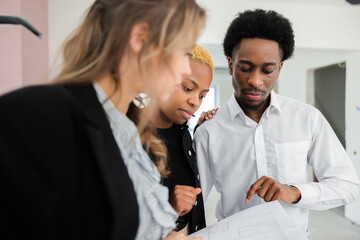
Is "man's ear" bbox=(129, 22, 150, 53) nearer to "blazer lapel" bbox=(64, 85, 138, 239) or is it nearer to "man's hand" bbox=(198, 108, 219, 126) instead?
"blazer lapel" bbox=(64, 85, 138, 239)

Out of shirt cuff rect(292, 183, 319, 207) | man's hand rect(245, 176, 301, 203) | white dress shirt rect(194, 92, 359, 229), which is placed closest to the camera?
man's hand rect(245, 176, 301, 203)

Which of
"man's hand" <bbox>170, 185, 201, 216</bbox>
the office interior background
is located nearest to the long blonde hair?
"man's hand" <bbox>170, 185, 201, 216</bbox>

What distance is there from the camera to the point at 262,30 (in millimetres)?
1086

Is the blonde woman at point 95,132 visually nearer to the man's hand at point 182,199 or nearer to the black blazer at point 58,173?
the black blazer at point 58,173

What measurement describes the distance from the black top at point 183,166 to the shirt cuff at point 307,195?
14.7 inches

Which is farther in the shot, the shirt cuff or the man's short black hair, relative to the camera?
the man's short black hair

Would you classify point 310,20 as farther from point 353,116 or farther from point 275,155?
point 275,155

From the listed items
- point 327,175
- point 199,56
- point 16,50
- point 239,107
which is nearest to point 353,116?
point 327,175

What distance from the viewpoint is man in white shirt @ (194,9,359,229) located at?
3.41ft

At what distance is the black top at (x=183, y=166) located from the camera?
3.27 ft

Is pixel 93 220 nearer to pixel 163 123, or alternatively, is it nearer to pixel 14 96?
pixel 14 96

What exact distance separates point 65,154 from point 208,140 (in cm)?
86

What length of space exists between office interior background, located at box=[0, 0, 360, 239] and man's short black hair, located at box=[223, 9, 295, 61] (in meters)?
1.33

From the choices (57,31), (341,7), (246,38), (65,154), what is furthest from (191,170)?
(341,7)
